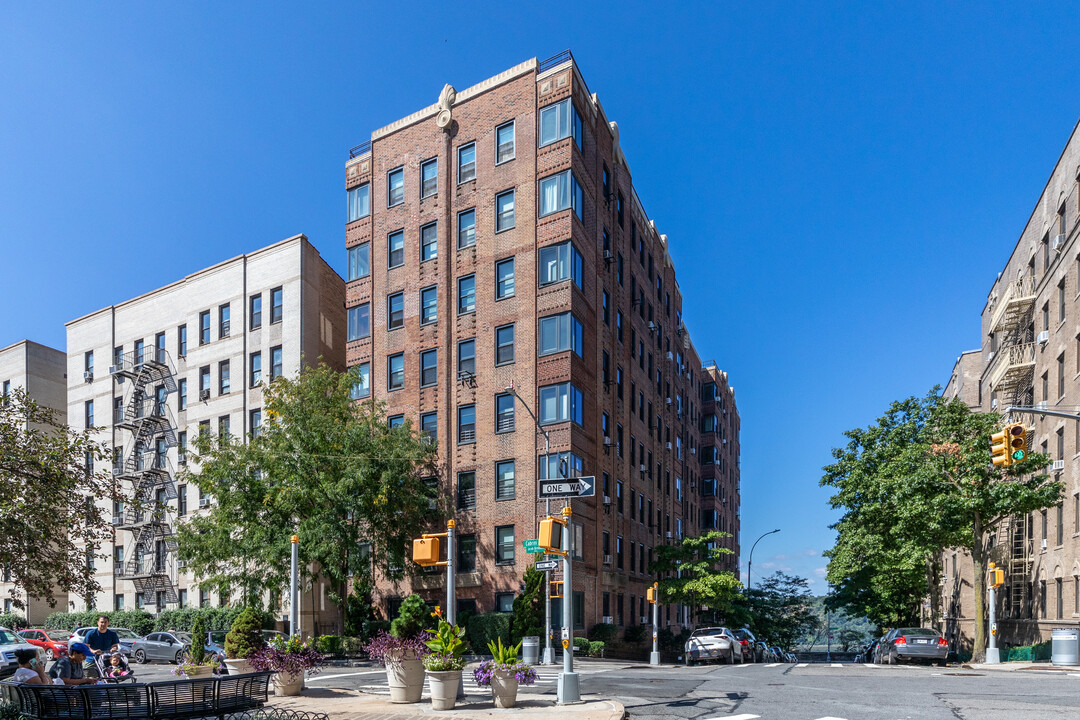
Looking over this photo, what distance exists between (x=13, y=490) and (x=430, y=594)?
28135 millimetres

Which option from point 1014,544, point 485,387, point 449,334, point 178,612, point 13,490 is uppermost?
point 449,334

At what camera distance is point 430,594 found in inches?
1655

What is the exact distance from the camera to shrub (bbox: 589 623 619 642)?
3972 centimetres

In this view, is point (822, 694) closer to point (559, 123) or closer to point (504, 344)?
point (504, 344)

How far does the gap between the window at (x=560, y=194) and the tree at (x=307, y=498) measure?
40.2 feet

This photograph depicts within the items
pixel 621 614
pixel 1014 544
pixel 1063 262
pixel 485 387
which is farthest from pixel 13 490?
pixel 1014 544

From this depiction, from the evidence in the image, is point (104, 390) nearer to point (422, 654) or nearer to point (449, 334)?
point (449, 334)

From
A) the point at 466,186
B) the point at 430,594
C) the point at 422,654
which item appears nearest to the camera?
the point at 422,654

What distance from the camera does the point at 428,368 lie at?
146 feet

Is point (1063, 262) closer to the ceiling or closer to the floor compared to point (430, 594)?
closer to the ceiling

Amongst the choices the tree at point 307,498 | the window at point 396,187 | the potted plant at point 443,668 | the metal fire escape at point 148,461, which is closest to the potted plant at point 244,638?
the potted plant at point 443,668

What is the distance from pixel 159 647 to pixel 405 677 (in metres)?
25.9

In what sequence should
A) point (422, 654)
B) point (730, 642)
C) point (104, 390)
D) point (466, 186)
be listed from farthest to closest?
point (104, 390) → point (466, 186) → point (730, 642) → point (422, 654)

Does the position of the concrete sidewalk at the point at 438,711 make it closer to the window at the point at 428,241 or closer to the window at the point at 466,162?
the window at the point at 428,241
